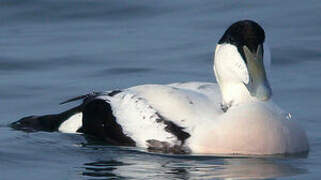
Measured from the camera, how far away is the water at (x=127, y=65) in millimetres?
A: 8820

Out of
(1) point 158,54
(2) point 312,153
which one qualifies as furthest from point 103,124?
(1) point 158,54

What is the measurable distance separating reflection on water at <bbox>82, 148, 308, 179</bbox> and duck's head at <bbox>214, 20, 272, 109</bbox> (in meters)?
0.48

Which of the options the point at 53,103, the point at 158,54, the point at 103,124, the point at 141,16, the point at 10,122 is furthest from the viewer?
the point at 141,16

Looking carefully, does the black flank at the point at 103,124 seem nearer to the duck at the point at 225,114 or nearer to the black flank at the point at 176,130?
the duck at the point at 225,114

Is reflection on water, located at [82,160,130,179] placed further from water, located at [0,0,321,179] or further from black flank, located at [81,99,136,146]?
black flank, located at [81,99,136,146]

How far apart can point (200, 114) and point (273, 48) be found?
174 inches

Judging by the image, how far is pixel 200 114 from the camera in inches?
358

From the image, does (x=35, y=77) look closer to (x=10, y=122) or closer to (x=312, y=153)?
(x=10, y=122)

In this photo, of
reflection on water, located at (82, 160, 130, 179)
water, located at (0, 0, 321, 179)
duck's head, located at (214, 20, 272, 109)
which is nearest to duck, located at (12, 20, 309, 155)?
duck's head, located at (214, 20, 272, 109)

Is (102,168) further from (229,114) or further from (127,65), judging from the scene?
(127,65)

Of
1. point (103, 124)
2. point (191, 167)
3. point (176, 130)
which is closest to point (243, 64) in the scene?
point (176, 130)

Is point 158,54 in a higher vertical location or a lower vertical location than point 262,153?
higher

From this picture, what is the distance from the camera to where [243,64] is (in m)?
9.19

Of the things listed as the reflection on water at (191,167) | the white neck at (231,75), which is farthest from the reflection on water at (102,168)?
the white neck at (231,75)
